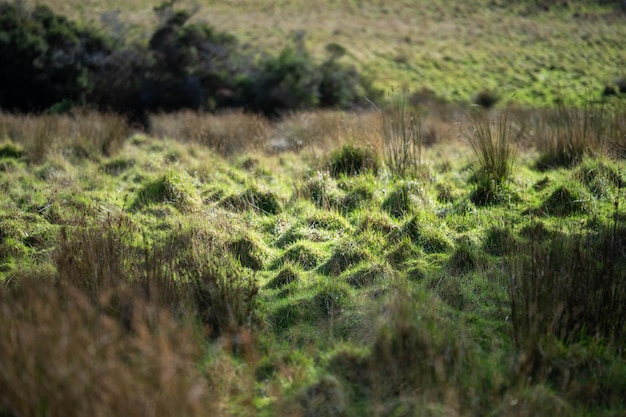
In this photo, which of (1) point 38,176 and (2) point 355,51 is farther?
(2) point 355,51

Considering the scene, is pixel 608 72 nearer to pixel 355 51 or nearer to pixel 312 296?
pixel 355 51

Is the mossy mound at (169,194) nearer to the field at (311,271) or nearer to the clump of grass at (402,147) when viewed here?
the field at (311,271)

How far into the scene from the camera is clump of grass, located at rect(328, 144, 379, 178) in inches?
272

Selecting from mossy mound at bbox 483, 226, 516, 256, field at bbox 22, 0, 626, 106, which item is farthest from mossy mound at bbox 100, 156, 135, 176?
field at bbox 22, 0, 626, 106

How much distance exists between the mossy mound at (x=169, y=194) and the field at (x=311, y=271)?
0.03 meters

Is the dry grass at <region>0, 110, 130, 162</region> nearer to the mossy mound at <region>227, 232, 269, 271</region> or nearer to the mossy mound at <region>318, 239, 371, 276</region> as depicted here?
the mossy mound at <region>227, 232, 269, 271</region>

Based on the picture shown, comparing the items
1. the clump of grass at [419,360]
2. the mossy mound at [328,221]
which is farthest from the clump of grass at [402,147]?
the clump of grass at [419,360]

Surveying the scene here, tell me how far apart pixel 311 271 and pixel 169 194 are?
2322 mm

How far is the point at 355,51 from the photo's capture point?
24672 mm

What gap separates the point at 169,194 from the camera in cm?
627

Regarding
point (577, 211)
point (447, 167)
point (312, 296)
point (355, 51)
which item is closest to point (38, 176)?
point (312, 296)

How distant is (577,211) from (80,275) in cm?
448

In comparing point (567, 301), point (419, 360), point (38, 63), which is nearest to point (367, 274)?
point (419, 360)

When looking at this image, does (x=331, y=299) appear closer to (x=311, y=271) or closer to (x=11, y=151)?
(x=311, y=271)
